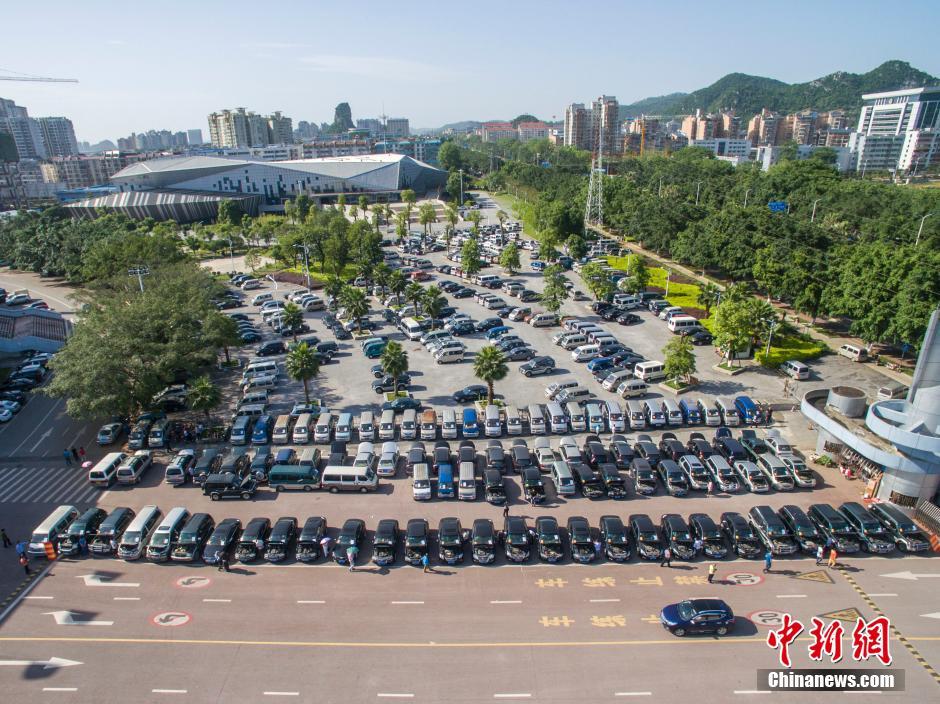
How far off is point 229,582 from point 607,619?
A: 1617 centimetres

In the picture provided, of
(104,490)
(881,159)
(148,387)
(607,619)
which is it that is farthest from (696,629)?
(881,159)

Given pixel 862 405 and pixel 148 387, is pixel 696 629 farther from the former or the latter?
pixel 148 387

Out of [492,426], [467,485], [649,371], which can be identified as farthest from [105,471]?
[649,371]

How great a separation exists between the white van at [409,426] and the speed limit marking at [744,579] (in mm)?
19647

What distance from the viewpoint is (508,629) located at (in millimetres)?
21766

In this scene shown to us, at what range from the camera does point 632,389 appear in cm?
4138

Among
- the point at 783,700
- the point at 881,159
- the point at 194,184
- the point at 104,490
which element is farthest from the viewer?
the point at 881,159

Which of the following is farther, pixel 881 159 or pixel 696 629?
pixel 881 159

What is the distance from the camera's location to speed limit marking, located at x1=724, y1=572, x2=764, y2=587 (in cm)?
2392

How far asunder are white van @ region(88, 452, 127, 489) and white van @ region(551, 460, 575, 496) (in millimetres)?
25499

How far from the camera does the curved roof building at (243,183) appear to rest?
115 metres

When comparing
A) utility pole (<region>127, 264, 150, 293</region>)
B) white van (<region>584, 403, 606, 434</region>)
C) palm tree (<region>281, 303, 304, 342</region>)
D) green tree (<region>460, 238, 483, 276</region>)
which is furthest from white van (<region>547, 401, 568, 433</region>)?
green tree (<region>460, 238, 483, 276</region>)

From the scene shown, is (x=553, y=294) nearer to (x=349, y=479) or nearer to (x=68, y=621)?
(x=349, y=479)

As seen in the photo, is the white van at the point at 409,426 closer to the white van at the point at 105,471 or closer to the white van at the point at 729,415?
the white van at the point at 105,471
